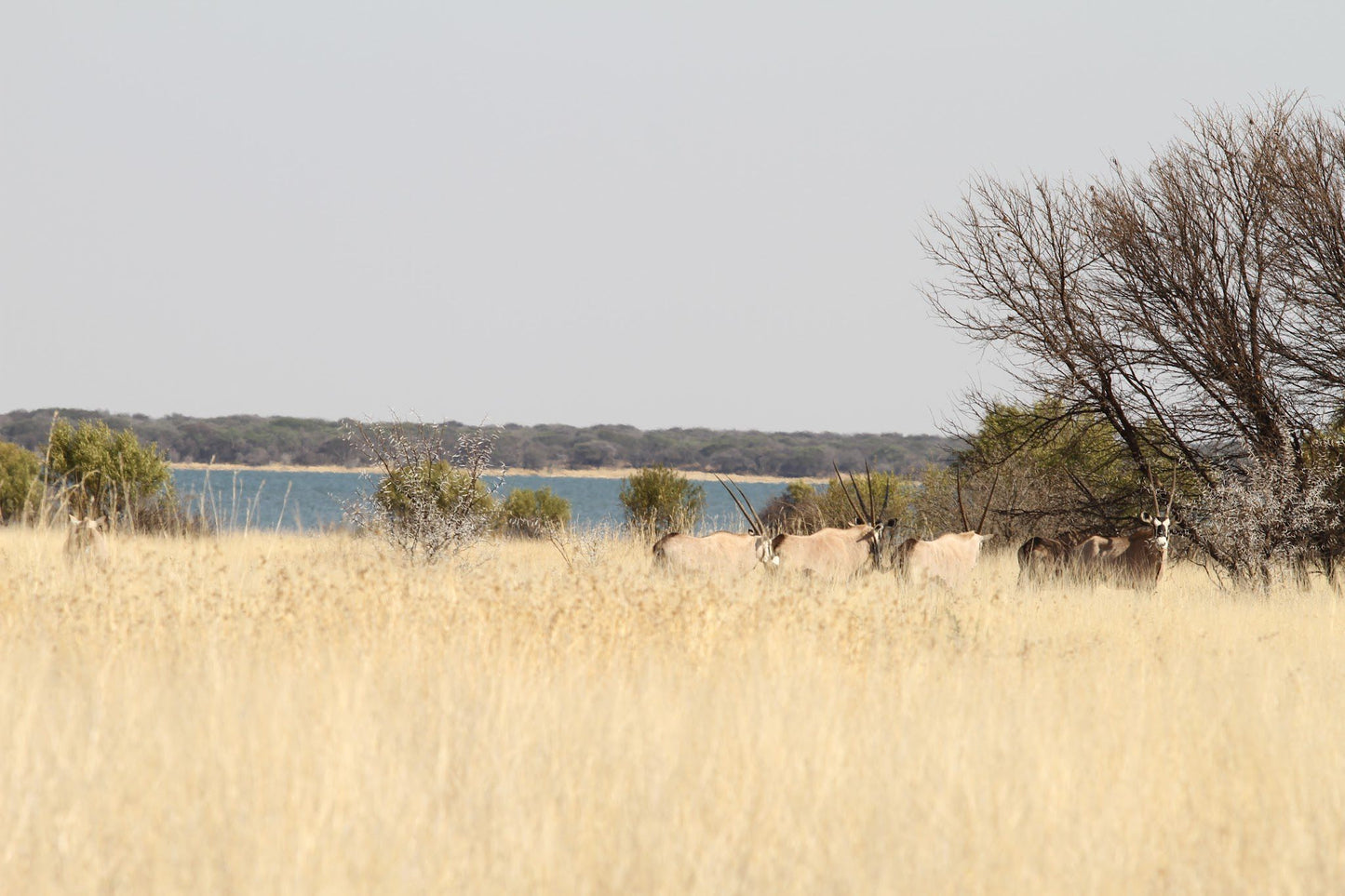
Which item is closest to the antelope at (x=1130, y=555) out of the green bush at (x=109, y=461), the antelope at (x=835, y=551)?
the antelope at (x=835, y=551)

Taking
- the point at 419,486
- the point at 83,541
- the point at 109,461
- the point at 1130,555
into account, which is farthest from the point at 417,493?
the point at 109,461

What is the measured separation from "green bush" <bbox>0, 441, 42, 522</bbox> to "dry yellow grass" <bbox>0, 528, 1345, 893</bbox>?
22.1 metres

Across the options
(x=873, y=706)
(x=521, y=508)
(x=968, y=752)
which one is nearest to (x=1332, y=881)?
(x=968, y=752)

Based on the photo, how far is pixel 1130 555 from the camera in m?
11.7

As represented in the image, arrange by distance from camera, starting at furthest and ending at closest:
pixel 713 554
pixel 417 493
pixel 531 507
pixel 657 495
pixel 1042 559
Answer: pixel 531 507
pixel 657 495
pixel 417 493
pixel 1042 559
pixel 713 554

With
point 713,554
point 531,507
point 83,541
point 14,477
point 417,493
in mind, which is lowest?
point 531,507

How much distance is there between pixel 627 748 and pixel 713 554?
5.67 meters

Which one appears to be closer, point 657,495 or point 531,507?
point 657,495

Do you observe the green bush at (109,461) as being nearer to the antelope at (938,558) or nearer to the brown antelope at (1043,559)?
the antelope at (938,558)

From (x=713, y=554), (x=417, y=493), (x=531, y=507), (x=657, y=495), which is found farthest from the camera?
(x=531, y=507)

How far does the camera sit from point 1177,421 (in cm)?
1402

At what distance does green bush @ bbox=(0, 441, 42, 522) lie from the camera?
26922 mm

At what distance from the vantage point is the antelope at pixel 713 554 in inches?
391

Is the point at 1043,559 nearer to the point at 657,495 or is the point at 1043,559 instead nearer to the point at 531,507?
the point at 657,495
